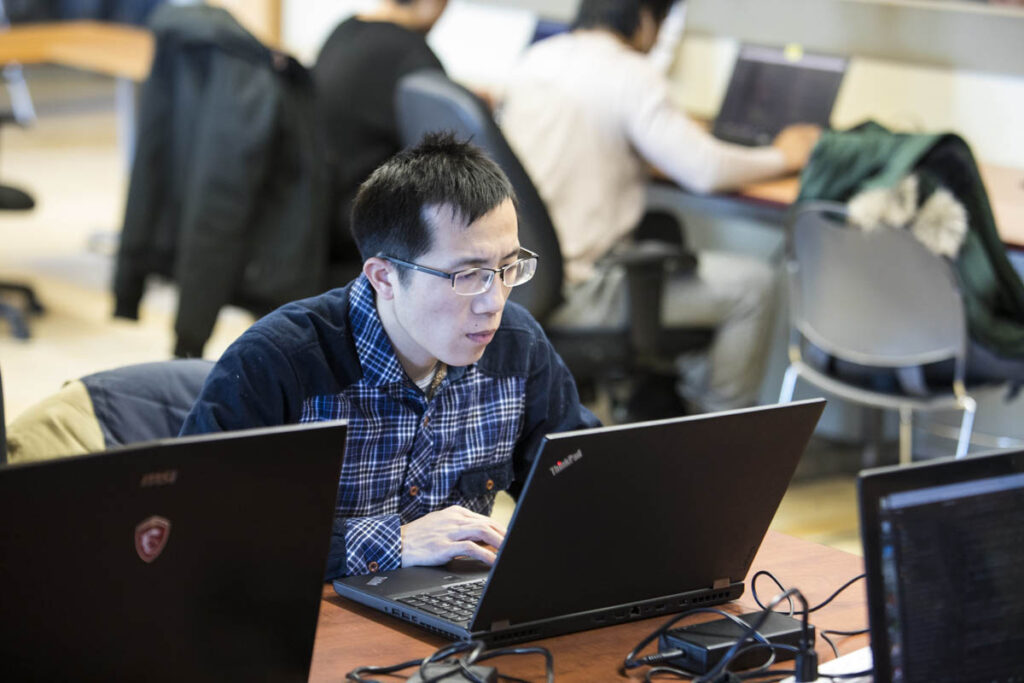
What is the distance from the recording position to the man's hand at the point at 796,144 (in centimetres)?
342

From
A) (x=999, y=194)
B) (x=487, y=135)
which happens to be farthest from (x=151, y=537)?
(x=999, y=194)

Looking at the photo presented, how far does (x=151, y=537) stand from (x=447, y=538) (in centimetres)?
52

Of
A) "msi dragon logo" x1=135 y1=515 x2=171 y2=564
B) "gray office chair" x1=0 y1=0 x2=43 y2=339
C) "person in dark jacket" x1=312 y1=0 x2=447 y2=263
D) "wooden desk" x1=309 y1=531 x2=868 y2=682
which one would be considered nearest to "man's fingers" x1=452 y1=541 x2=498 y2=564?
"wooden desk" x1=309 y1=531 x2=868 y2=682

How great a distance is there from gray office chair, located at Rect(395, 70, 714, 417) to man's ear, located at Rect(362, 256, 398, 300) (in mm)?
1176

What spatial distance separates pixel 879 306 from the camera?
2.96m

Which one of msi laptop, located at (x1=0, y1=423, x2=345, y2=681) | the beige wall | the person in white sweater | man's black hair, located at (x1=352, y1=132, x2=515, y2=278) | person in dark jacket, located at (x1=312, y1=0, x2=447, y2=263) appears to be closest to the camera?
msi laptop, located at (x1=0, y1=423, x2=345, y2=681)

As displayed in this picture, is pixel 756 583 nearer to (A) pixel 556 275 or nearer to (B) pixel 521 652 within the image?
(B) pixel 521 652

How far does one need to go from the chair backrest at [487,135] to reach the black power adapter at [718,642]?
4.87 feet

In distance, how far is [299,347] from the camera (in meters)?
1.57

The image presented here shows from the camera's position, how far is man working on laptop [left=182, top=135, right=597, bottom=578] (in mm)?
1521

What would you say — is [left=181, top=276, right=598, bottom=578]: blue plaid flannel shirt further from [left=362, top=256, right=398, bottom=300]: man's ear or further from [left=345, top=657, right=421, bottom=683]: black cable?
[left=345, top=657, right=421, bottom=683]: black cable

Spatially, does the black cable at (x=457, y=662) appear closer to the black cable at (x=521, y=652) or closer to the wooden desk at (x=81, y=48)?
the black cable at (x=521, y=652)

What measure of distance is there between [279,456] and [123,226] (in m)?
2.65

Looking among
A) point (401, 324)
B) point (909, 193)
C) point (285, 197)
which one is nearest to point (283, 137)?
point (285, 197)
